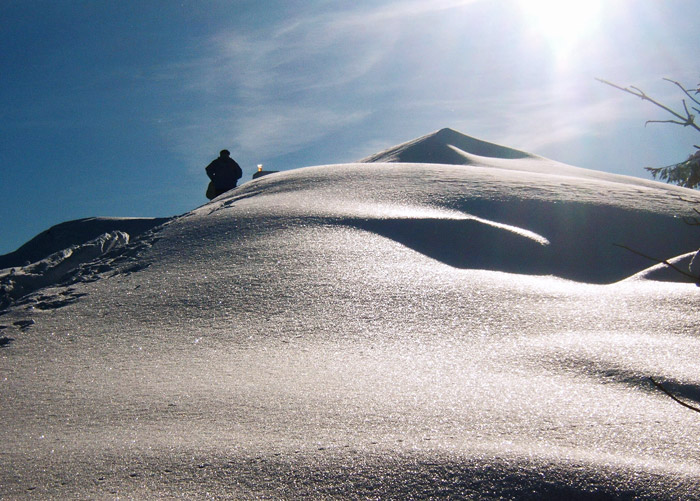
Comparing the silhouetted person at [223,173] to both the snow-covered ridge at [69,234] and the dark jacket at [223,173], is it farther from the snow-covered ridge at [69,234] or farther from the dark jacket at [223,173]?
the snow-covered ridge at [69,234]

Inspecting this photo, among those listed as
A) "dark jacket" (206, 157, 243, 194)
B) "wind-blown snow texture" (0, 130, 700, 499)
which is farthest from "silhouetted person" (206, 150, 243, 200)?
"wind-blown snow texture" (0, 130, 700, 499)

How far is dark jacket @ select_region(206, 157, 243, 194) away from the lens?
7.01m

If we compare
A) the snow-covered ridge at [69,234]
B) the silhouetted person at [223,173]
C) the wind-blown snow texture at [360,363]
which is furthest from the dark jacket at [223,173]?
the wind-blown snow texture at [360,363]

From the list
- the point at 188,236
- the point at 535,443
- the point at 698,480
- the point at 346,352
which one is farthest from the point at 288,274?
the point at 698,480

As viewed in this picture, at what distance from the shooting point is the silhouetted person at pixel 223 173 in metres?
7.01

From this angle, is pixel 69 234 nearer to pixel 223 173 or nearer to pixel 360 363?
pixel 223 173

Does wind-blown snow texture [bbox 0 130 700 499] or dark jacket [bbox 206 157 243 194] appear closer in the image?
wind-blown snow texture [bbox 0 130 700 499]

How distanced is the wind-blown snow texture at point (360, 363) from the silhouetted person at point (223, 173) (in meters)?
3.30

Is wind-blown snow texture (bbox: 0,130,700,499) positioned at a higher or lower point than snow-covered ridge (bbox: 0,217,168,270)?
lower

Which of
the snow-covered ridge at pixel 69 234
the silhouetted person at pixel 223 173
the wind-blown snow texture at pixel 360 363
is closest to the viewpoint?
the wind-blown snow texture at pixel 360 363

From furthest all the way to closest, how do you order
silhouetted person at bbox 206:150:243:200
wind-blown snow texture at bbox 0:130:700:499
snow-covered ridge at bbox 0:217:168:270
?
1. snow-covered ridge at bbox 0:217:168:270
2. silhouetted person at bbox 206:150:243:200
3. wind-blown snow texture at bbox 0:130:700:499

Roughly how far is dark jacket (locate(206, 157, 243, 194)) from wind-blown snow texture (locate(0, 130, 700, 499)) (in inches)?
130

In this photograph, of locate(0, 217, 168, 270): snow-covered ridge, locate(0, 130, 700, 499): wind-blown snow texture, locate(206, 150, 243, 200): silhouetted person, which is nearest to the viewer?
locate(0, 130, 700, 499): wind-blown snow texture

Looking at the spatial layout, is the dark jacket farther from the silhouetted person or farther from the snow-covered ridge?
the snow-covered ridge
